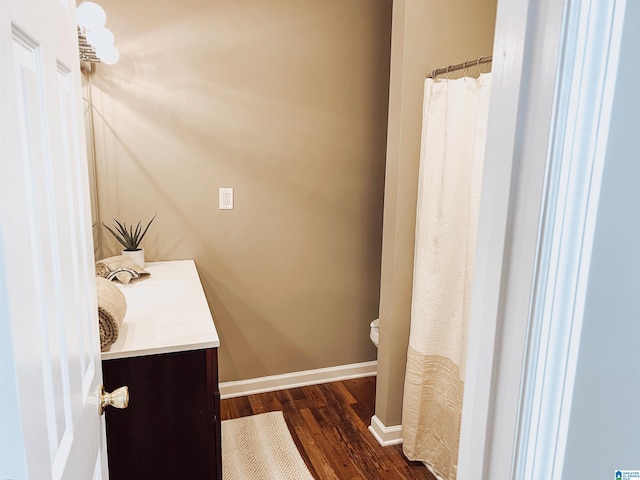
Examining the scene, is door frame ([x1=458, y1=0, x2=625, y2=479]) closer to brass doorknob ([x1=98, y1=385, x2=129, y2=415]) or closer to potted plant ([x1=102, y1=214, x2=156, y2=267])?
brass doorknob ([x1=98, y1=385, x2=129, y2=415])

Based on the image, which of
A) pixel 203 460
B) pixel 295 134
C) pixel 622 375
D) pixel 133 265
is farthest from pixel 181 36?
pixel 622 375

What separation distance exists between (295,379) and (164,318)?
4.87 feet

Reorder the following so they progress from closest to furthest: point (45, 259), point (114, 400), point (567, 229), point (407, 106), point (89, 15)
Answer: point (567, 229) < point (45, 259) < point (114, 400) < point (89, 15) < point (407, 106)

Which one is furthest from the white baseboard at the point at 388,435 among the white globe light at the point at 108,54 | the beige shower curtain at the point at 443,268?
the white globe light at the point at 108,54

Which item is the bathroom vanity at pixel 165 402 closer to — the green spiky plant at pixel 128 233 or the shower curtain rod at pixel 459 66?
the green spiky plant at pixel 128 233

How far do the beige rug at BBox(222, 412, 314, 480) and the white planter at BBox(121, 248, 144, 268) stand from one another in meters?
1.00

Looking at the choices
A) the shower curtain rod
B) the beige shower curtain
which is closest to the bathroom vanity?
the beige shower curtain

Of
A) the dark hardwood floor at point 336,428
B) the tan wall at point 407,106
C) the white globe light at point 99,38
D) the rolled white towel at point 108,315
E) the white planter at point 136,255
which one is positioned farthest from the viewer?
the white planter at point 136,255

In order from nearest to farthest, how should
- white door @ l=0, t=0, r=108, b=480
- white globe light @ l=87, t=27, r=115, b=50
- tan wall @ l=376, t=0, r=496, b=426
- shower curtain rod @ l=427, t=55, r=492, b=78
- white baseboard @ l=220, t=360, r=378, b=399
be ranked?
white door @ l=0, t=0, r=108, b=480 < shower curtain rod @ l=427, t=55, r=492, b=78 < white globe light @ l=87, t=27, r=115, b=50 < tan wall @ l=376, t=0, r=496, b=426 < white baseboard @ l=220, t=360, r=378, b=399

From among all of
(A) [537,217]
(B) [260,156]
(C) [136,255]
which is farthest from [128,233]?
(A) [537,217]

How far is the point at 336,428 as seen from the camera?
2.45 metres

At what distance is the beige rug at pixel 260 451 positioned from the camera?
2.10m

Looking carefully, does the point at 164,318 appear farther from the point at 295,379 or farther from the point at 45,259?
the point at 295,379

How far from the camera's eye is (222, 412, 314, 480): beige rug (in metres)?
2.10
